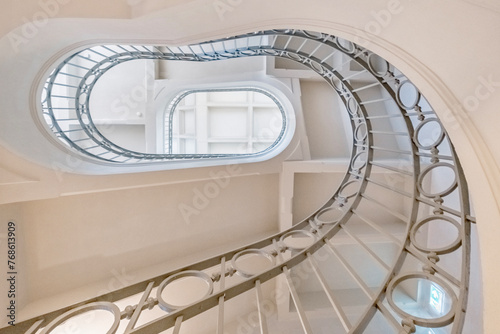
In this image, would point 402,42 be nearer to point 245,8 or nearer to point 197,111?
point 245,8

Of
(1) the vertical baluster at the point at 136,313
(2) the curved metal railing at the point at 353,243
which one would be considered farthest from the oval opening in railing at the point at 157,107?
(1) the vertical baluster at the point at 136,313

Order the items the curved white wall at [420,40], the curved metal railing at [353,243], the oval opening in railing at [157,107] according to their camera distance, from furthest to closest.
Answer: the oval opening in railing at [157,107], the curved metal railing at [353,243], the curved white wall at [420,40]

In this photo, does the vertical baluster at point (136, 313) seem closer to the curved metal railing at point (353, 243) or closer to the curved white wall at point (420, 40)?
the curved metal railing at point (353, 243)

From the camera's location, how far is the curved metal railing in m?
1.20

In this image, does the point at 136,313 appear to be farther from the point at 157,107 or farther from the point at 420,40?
the point at 157,107

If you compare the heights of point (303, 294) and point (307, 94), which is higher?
point (307, 94)

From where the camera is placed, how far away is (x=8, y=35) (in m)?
1.51

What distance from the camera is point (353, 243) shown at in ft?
A: 13.5

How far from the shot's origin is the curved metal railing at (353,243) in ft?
3.93

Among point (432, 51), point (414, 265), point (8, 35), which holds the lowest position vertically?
point (414, 265)

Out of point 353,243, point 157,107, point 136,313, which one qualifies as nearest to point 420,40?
point 136,313

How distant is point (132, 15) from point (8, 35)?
82cm

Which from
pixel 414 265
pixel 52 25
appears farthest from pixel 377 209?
pixel 52 25

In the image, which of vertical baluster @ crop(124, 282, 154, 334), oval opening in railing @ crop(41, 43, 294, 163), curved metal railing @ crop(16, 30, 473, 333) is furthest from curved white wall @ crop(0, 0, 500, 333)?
vertical baluster @ crop(124, 282, 154, 334)
